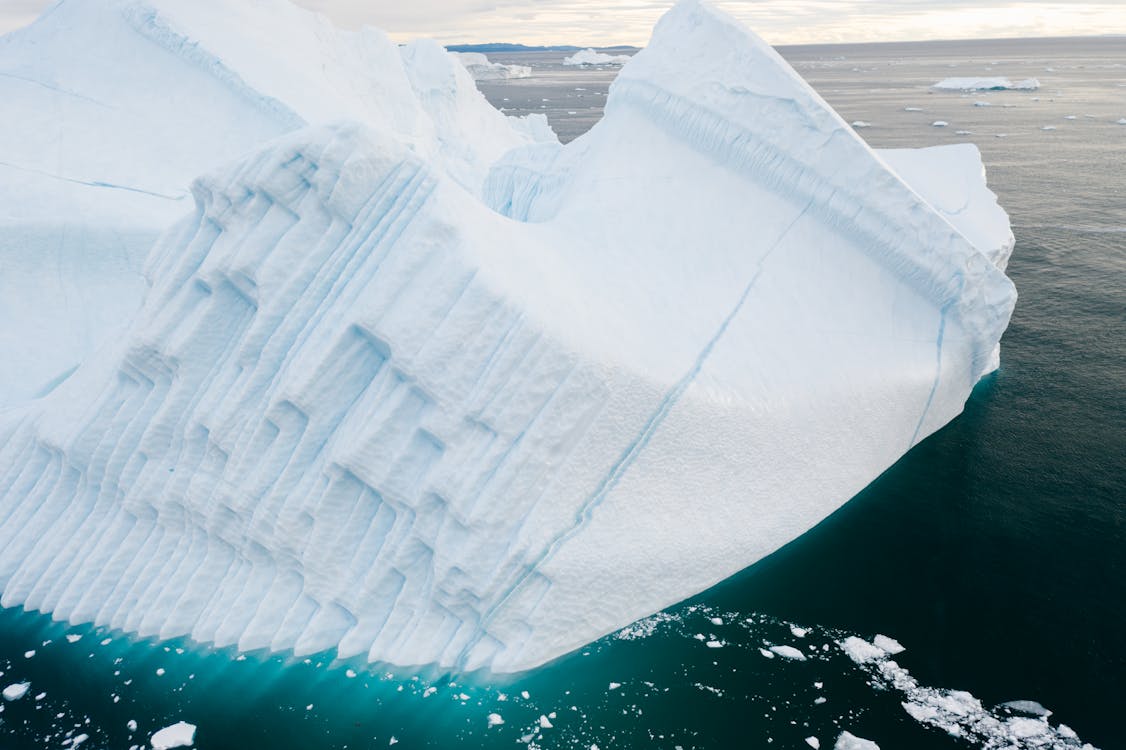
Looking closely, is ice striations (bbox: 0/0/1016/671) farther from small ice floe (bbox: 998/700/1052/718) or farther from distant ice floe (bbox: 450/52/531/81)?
distant ice floe (bbox: 450/52/531/81)

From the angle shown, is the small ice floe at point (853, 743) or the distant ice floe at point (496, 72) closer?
the small ice floe at point (853, 743)

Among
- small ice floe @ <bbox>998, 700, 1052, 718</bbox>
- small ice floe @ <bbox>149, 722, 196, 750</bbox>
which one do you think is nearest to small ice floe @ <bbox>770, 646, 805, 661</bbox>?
small ice floe @ <bbox>998, 700, 1052, 718</bbox>

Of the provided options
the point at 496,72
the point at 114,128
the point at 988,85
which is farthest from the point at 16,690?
the point at 496,72

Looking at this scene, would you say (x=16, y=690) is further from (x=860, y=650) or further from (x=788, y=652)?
(x=860, y=650)

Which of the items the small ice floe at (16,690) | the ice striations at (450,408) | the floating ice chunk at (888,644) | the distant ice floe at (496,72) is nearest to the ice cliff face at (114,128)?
the ice striations at (450,408)

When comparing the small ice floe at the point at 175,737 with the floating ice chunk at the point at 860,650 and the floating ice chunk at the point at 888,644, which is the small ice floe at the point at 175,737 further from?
the floating ice chunk at the point at 888,644
